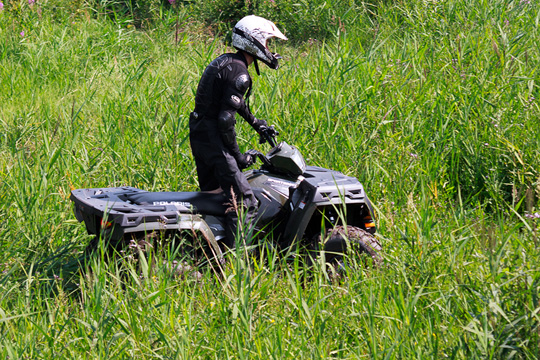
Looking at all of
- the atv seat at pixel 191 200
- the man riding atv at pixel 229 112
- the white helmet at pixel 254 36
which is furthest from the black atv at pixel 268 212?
the white helmet at pixel 254 36

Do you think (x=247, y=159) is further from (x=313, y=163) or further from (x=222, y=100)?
(x=313, y=163)

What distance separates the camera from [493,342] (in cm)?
281

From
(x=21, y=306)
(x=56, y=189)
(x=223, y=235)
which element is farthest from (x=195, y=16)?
(x=21, y=306)

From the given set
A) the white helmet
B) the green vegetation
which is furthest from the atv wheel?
the white helmet

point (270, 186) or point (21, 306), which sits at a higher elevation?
point (270, 186)

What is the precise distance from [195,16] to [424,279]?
7063 mm

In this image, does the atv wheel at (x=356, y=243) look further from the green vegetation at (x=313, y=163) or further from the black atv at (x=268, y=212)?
the green vegetation at (x=313, y=163)

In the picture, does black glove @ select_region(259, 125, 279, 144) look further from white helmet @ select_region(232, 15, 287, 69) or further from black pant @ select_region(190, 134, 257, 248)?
white helmet @ select_region(232, 15, 287, 69)

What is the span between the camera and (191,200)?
13.5 ft

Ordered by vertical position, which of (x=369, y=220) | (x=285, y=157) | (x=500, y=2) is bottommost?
(x=369, y=220)

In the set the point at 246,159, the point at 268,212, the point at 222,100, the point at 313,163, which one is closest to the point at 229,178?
the point at 246,159

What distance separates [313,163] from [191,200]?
152cm

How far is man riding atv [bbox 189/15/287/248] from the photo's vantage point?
13.5 feet

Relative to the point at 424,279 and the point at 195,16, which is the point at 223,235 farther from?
the point at 195,16
